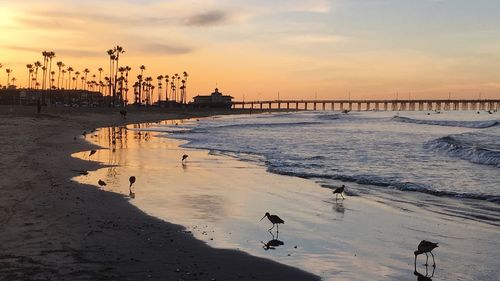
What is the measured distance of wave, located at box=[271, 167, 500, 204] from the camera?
15.6 m

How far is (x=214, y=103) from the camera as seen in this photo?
19512cm

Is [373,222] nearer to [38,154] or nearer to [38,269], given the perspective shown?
[38,269]

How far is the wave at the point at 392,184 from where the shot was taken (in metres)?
15.6

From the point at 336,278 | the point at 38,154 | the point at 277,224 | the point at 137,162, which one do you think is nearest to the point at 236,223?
the point at 277,224

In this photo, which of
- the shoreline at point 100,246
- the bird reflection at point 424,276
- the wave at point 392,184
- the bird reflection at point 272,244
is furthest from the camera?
the wave at point 392,184

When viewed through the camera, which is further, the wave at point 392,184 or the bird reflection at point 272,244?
the wave at point 392,184

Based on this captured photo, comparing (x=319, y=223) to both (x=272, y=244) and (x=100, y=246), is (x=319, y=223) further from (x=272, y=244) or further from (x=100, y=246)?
(x=100, y=246)

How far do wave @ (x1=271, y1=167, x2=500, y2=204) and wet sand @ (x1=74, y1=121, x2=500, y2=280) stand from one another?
81cm

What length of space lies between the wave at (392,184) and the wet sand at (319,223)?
81 cm

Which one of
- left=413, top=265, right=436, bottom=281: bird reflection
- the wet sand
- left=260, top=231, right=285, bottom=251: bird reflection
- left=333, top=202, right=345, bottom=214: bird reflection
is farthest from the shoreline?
left=333, top=202, right=345, bottom=214: bird reflection

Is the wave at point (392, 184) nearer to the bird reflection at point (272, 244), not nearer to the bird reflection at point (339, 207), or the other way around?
the bird reflection at point (339, 207)

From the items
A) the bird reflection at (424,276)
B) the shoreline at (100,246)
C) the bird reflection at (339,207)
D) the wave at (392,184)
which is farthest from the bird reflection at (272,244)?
the wave at (392,184)

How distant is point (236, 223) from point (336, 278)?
13.3ft

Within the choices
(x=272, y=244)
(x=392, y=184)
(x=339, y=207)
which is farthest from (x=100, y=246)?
(x=392, y=184)
